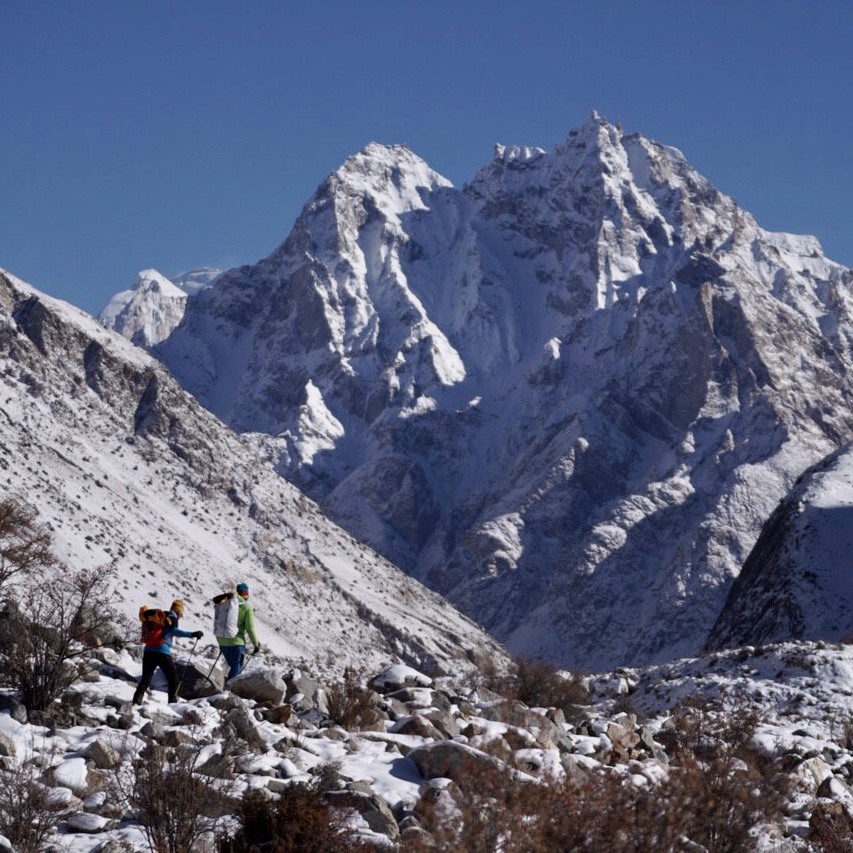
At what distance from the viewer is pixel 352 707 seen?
21969 millimetres

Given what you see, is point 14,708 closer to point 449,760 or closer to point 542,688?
point 449,760

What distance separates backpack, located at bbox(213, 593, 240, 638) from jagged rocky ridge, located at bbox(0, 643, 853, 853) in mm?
1756

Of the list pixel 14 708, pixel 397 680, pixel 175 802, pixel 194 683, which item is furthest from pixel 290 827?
pixel 397 680

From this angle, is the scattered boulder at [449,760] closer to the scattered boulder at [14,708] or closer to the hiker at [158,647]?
the hiker at [158,647]

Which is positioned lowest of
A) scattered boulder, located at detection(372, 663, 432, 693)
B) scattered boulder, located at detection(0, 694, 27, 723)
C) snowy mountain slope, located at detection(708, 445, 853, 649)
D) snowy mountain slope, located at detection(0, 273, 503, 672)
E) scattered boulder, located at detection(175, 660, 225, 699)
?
scattered boulder, located at detection(0, 694, 27, 723)

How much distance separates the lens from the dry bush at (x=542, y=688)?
96.4 feet

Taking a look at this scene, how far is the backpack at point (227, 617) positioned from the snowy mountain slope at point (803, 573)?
190ft

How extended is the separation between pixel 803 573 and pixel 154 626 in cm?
7426

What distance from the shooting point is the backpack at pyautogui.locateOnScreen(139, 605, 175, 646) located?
2283cm

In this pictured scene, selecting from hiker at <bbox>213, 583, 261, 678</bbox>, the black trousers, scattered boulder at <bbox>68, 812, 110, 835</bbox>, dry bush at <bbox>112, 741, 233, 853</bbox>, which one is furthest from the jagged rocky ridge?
hiker at <bbox>213, 583, 261, 678</bbox>

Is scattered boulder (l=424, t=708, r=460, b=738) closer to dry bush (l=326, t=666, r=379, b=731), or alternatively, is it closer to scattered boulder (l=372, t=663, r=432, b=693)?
dry bush (l=326, t=666, r=379, b=731)

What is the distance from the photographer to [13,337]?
476 ft

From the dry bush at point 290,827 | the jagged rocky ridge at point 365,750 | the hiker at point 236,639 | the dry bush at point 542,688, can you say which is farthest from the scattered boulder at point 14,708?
the dry bush at point 542,688

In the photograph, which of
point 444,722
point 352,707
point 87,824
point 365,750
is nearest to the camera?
point 87,824
